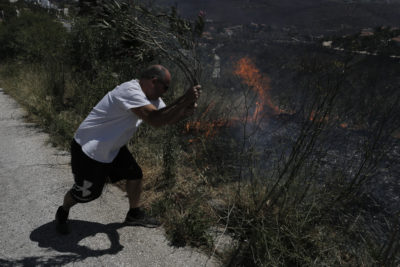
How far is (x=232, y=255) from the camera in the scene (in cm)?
255

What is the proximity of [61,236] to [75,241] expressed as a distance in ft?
0.54

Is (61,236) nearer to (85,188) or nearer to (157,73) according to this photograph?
(85,188)

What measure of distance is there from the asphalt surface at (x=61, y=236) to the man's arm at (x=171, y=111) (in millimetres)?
1273

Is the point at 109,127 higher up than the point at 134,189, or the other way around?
the point at 109,127

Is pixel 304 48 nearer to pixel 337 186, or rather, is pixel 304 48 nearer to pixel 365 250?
pixel 337 186

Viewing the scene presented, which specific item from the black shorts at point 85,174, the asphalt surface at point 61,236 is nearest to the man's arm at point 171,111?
the black shorts at point 85,174

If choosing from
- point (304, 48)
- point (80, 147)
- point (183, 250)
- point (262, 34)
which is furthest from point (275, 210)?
point (262, 34)

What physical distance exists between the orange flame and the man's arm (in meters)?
2.98

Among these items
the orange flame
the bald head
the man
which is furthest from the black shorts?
the orange flame

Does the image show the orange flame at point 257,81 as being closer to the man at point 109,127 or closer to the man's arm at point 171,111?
the man at point 109,127

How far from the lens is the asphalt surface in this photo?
238 centimetres

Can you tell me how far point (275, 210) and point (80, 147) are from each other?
2173 mm

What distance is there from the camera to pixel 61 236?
2.61 metres

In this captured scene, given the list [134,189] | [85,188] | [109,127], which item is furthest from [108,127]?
[134,189]
